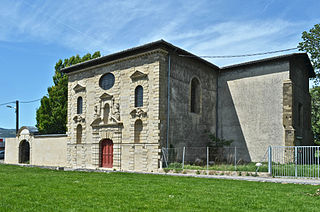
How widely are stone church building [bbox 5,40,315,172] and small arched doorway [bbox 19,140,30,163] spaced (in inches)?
284

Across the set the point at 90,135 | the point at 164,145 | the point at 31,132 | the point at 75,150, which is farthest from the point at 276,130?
the point at 31,132

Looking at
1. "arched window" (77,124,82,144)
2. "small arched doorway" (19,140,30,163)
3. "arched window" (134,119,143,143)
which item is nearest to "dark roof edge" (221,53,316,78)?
"arched window" (134,119,143,143)

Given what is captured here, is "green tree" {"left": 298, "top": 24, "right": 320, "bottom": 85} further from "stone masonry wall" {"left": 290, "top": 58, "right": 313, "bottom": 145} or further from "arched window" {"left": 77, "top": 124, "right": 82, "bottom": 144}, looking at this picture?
"arched window" {"left": 77, "top": 124, "right": 82, "bottom": 144}

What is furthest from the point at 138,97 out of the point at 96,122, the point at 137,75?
the point at 96,122

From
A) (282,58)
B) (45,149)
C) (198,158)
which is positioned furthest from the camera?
(45,149)

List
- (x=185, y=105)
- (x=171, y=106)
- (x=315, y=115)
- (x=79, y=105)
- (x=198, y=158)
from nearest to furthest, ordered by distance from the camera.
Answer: (x=171, y=106), (x=198, y=158), (x=185, y=105), (x=79, y=105), (x=315, y=115)

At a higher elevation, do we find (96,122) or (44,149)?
(96,122)

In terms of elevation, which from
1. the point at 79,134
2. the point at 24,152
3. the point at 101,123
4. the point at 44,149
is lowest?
the point at 24,152

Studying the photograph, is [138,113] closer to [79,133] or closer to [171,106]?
[171,106]

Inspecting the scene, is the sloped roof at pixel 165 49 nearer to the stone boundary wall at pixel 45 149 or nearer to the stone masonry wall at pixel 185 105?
the stone masonry wall at pixel 185 105

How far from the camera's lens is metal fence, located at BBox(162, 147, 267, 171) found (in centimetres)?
1830

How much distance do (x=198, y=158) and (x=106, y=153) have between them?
22.1 feet

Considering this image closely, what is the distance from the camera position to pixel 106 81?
23.4 metres

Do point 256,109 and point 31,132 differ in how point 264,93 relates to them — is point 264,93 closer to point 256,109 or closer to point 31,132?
point 256,109
